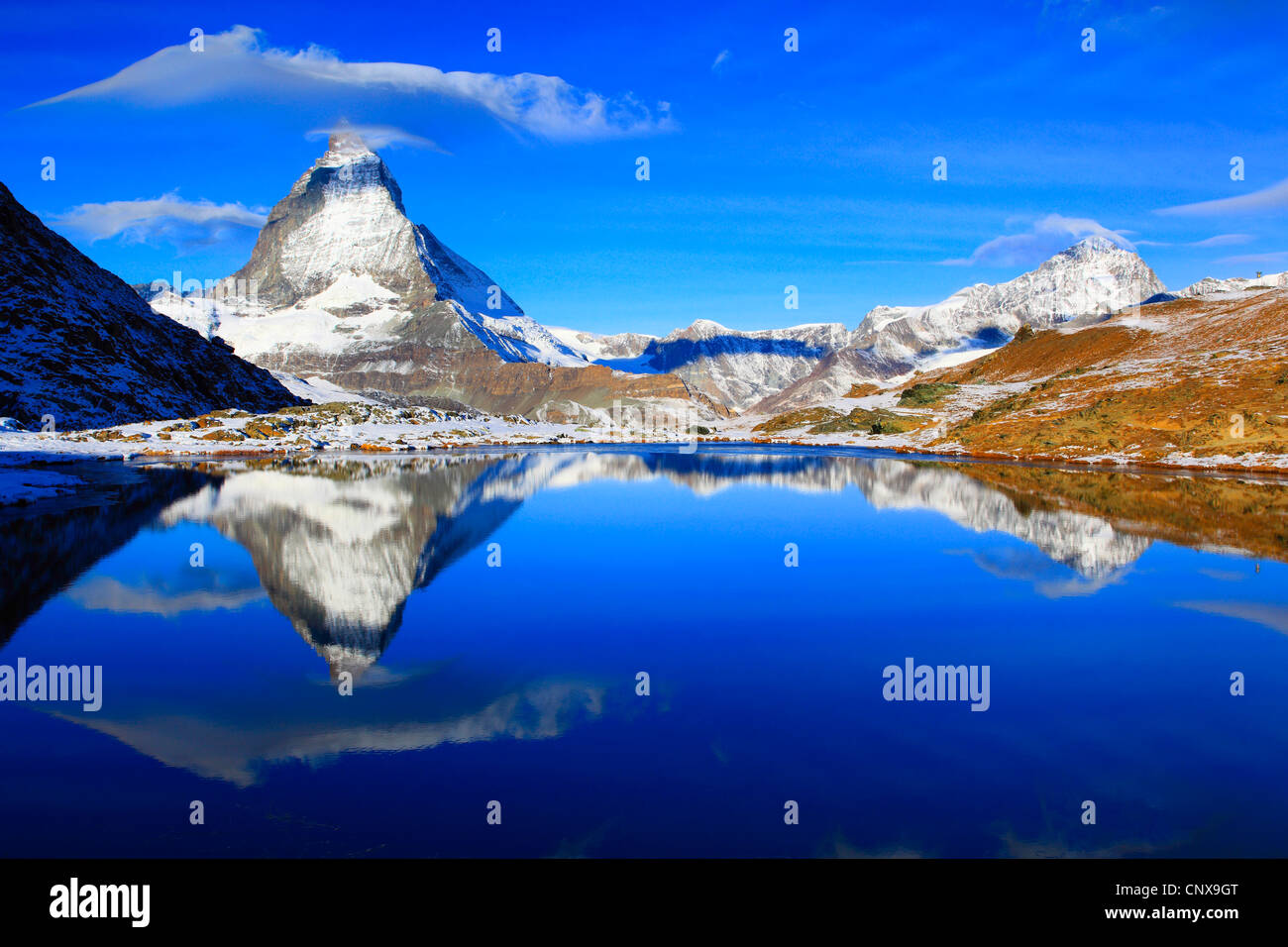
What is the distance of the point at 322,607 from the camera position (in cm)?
1638

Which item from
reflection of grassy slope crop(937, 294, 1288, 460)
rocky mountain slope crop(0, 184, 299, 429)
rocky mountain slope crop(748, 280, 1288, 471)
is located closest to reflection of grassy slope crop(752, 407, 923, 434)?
rocky mountain slope crop(748, 280, 1288, 471)

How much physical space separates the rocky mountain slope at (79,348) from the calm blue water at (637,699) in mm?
82397

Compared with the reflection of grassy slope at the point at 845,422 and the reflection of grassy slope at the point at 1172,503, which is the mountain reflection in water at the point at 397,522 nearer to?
the reflection of grassy slope at the point at 1172,503

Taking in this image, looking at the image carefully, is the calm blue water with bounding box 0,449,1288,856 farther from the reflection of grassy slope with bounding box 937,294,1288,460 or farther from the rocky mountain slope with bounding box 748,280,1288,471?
the reflection of grassy slope with bounding box 937,294,1288,460

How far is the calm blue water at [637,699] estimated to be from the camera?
7918 mm

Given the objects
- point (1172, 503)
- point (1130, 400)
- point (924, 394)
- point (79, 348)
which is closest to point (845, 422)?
point (924, 394)

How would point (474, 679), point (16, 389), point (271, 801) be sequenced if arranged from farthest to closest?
point (16, 389)
point (474, 679)
point (271, 801)

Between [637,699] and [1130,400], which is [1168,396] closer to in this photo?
[1130,400]

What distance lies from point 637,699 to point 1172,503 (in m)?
33.6

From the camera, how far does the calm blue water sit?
792 cm
